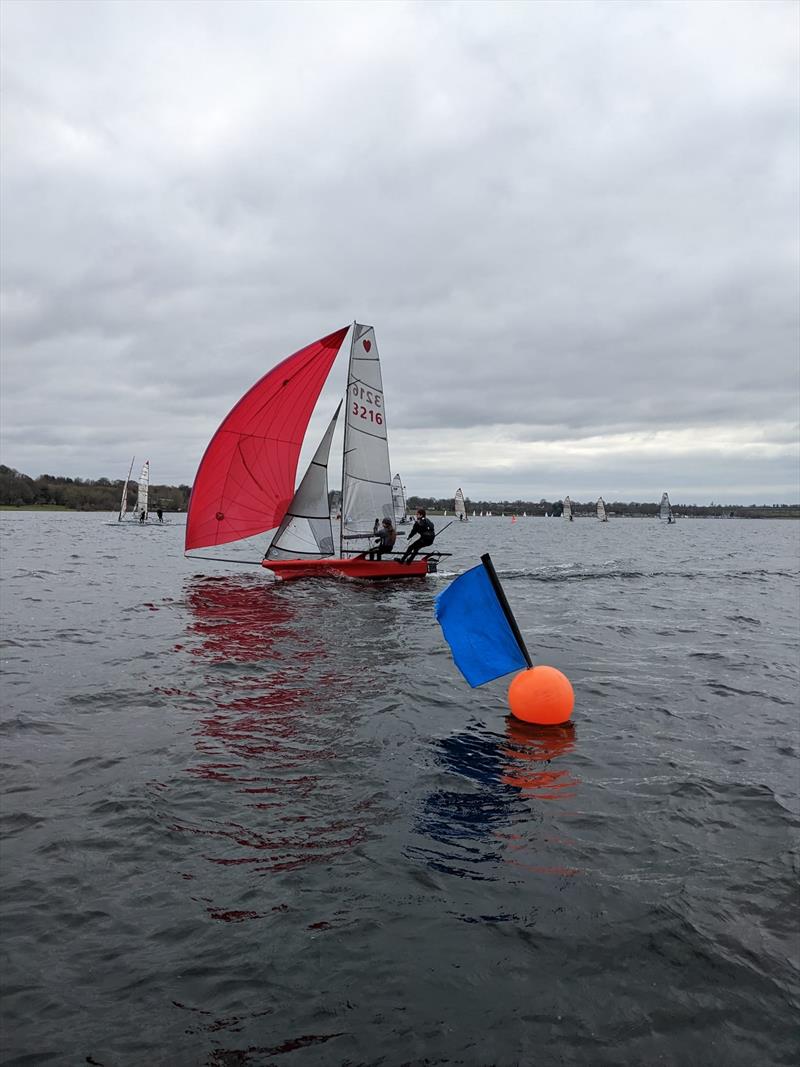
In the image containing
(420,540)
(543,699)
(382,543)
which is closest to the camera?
(543,699)

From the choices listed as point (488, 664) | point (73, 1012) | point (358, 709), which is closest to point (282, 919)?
point (73, 1012)

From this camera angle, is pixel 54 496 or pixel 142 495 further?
pixel 54 496

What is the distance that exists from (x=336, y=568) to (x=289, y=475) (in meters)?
3.08

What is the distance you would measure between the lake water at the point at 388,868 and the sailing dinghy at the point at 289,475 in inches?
383

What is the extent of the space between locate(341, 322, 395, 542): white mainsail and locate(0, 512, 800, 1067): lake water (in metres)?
11.4

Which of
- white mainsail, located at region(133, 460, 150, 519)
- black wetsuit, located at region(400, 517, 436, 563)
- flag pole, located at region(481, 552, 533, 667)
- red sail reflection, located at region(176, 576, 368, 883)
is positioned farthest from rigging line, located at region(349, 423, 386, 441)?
white mainsail, located at region(133, 460, 150, 519)

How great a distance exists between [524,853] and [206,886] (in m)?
2.17

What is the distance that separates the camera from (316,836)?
4.93 metres

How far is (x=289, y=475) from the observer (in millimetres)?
20062

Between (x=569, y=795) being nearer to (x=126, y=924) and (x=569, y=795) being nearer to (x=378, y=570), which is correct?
(x=126, y=924)

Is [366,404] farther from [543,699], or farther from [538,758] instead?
[538,758]

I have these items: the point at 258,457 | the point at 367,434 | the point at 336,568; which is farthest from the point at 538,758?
the point at 367,434

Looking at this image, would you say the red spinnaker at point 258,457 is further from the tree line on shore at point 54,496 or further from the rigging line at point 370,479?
the tree line on shore at point 54,496

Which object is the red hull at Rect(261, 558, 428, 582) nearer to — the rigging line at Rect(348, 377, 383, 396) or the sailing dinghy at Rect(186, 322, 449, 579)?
the sailing dinghy at Rect(186, 322, 449, 579)
